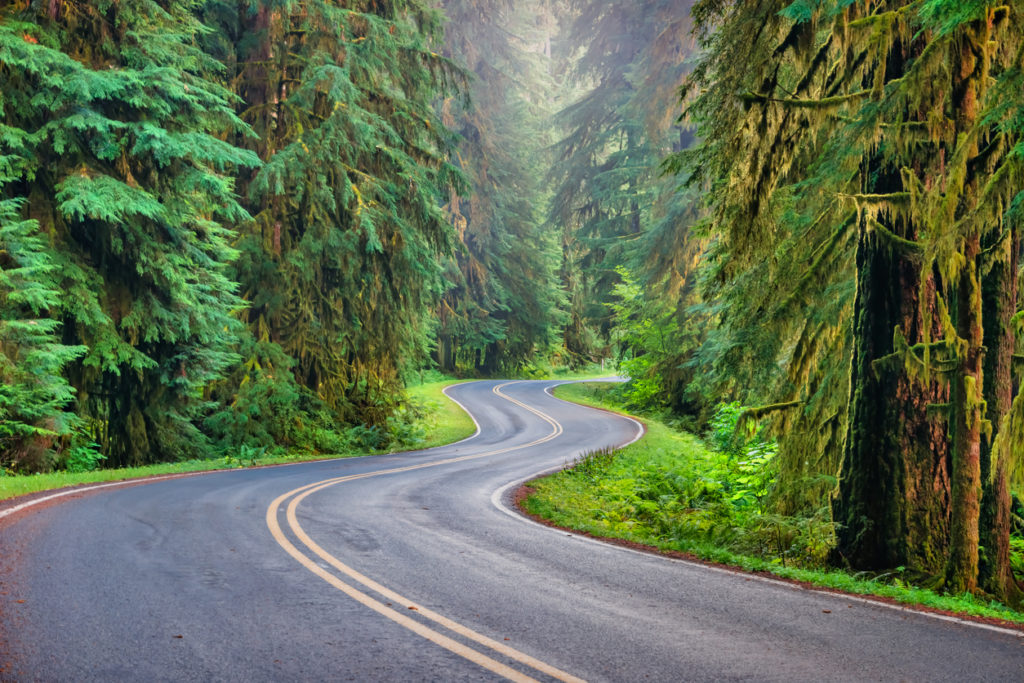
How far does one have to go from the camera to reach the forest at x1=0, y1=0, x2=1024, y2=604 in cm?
776

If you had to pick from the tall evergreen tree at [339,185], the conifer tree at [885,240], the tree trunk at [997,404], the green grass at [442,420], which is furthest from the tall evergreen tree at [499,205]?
the tree trunk at [997,404]

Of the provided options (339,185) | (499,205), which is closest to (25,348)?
(339,185)

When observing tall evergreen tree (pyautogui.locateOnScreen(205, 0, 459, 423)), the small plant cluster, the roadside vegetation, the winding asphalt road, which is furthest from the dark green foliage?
the small plant cluster

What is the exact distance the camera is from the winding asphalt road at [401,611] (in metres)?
4.62

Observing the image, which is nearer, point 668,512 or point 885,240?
point 885,240

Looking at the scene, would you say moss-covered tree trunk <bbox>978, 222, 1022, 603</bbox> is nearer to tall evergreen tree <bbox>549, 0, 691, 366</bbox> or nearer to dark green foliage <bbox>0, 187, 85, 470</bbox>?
dark green foliage <bbox>0, 187, 85, 470</bbox>

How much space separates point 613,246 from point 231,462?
2460 cm

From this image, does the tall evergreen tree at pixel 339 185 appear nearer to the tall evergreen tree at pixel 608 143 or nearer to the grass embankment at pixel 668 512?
the grass embankment at pixel 668 512

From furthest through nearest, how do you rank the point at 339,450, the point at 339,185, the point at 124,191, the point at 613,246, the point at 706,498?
the point at 613,246, the point at 339,450, the point at 339,185, the point at 124,191, the point at 706,498

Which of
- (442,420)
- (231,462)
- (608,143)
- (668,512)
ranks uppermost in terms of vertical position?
(608,143)

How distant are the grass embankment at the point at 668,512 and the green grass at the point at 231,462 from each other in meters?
7.26

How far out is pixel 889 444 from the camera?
822cm

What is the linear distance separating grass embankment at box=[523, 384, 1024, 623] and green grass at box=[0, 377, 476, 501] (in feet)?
23.8

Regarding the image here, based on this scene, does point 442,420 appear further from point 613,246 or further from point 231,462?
point 231,462
